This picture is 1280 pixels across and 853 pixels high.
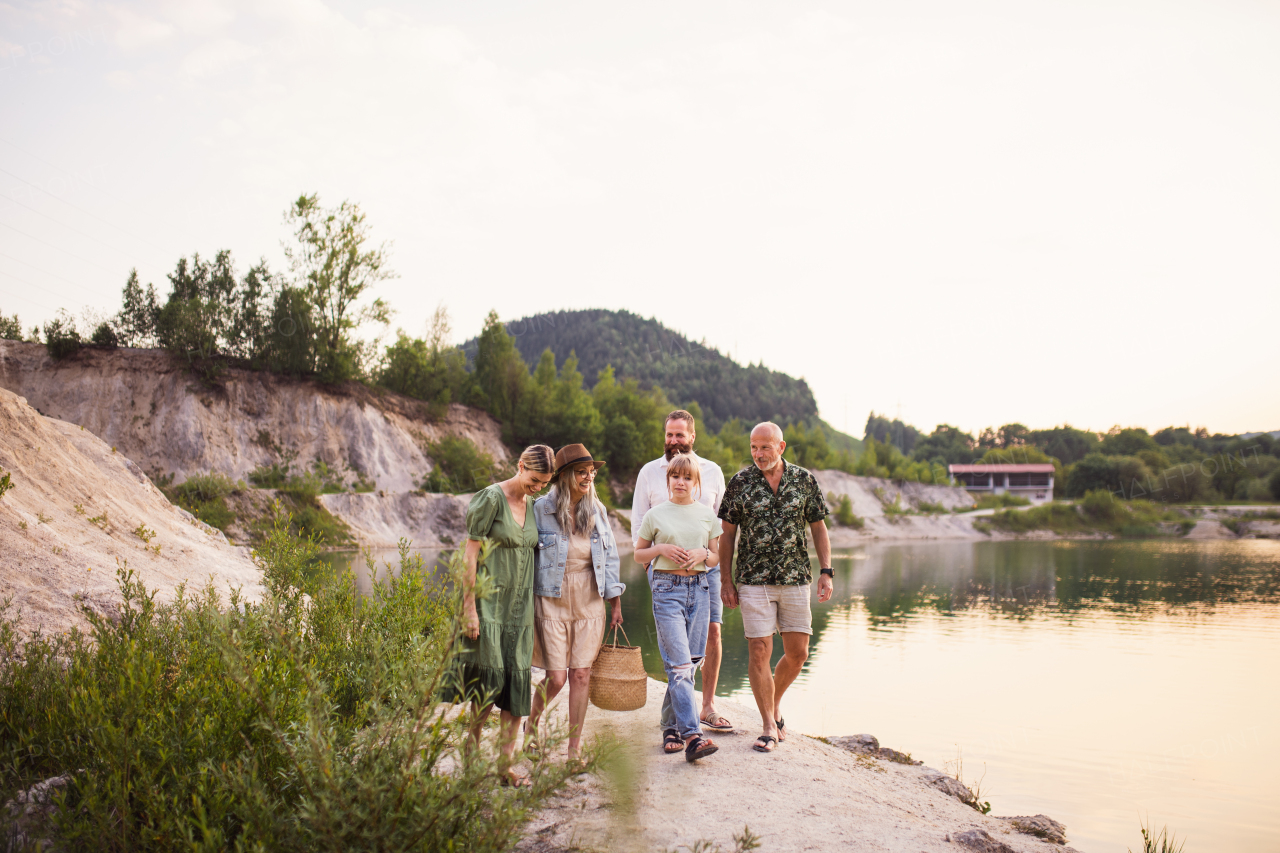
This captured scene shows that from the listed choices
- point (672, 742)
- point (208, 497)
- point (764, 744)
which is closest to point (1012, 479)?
point (208, 497)

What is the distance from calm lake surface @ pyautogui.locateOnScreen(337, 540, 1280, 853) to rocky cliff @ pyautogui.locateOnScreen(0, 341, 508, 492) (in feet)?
66.9

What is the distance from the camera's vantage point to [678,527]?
516 cm

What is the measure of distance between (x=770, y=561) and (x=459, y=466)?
3774 centimetres

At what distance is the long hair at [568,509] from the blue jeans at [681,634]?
59 cm

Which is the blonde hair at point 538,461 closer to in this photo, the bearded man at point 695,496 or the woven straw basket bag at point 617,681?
the bearded man at point 695,496

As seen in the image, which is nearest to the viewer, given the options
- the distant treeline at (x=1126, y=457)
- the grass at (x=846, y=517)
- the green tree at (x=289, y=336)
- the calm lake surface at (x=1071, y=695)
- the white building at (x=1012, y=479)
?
the calm lake surface at (x=1071, y=695)

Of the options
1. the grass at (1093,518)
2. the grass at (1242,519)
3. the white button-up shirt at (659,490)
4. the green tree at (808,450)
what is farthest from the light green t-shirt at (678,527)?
the grass at (1242,519)

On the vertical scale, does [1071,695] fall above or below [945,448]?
below

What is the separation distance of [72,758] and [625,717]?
3810 millimetres

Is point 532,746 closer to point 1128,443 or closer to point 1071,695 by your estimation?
point 1071,695

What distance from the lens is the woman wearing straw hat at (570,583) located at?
15.6 feet

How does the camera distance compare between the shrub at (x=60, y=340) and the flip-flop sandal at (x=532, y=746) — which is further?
the shrub at (x=60, y=340)

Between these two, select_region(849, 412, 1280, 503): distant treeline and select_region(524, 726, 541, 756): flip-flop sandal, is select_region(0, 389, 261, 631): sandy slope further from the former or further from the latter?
select_region(849, 412, 1280, 503): distant treeline

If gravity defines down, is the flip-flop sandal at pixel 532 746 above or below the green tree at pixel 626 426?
below
